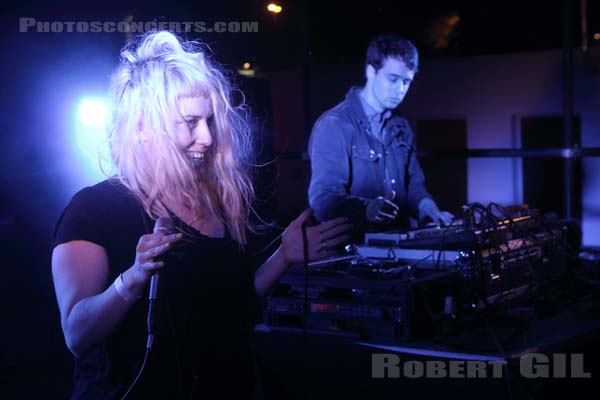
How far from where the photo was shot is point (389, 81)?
10.3 ft

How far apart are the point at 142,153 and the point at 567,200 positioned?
8.02 feet

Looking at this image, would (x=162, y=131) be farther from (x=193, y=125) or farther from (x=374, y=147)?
(x=374, y=147)

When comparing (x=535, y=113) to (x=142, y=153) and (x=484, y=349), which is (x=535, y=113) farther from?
(x=142, y=153)

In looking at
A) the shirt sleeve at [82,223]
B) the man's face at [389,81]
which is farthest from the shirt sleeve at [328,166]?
the shirt sleeve at [82,223]

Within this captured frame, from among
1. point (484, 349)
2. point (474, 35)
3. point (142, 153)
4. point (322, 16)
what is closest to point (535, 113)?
point (474, 35)

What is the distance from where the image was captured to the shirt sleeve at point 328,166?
303cm

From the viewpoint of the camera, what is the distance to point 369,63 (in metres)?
3.19

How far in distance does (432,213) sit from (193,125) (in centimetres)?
157

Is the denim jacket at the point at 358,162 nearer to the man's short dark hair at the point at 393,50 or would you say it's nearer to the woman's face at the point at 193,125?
the man's short dark hair at the point at 393,50

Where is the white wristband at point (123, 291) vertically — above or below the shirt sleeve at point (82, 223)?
below

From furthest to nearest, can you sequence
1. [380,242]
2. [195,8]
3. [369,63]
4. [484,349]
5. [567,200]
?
1. [567,200]
2. [369,63]
3. [195,8]
4. [380,242]
5. [484,349]

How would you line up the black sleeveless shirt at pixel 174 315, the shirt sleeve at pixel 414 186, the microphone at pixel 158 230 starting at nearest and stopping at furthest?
1. the microphone at pixel 158 230
2. the black sleeveless shirt at pixel 174 315
3. the shirt sleeve at pixel 414 186

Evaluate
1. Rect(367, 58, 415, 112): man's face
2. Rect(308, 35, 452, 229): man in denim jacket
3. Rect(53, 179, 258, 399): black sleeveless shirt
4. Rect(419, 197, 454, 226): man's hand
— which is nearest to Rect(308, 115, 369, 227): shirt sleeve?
Rect(308, 35, 452, 229): man in denim jacket

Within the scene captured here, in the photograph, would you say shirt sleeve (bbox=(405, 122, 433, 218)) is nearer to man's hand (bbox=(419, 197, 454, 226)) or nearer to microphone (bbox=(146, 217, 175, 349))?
man's hand (bbox=(419, 197, 454, 226))
